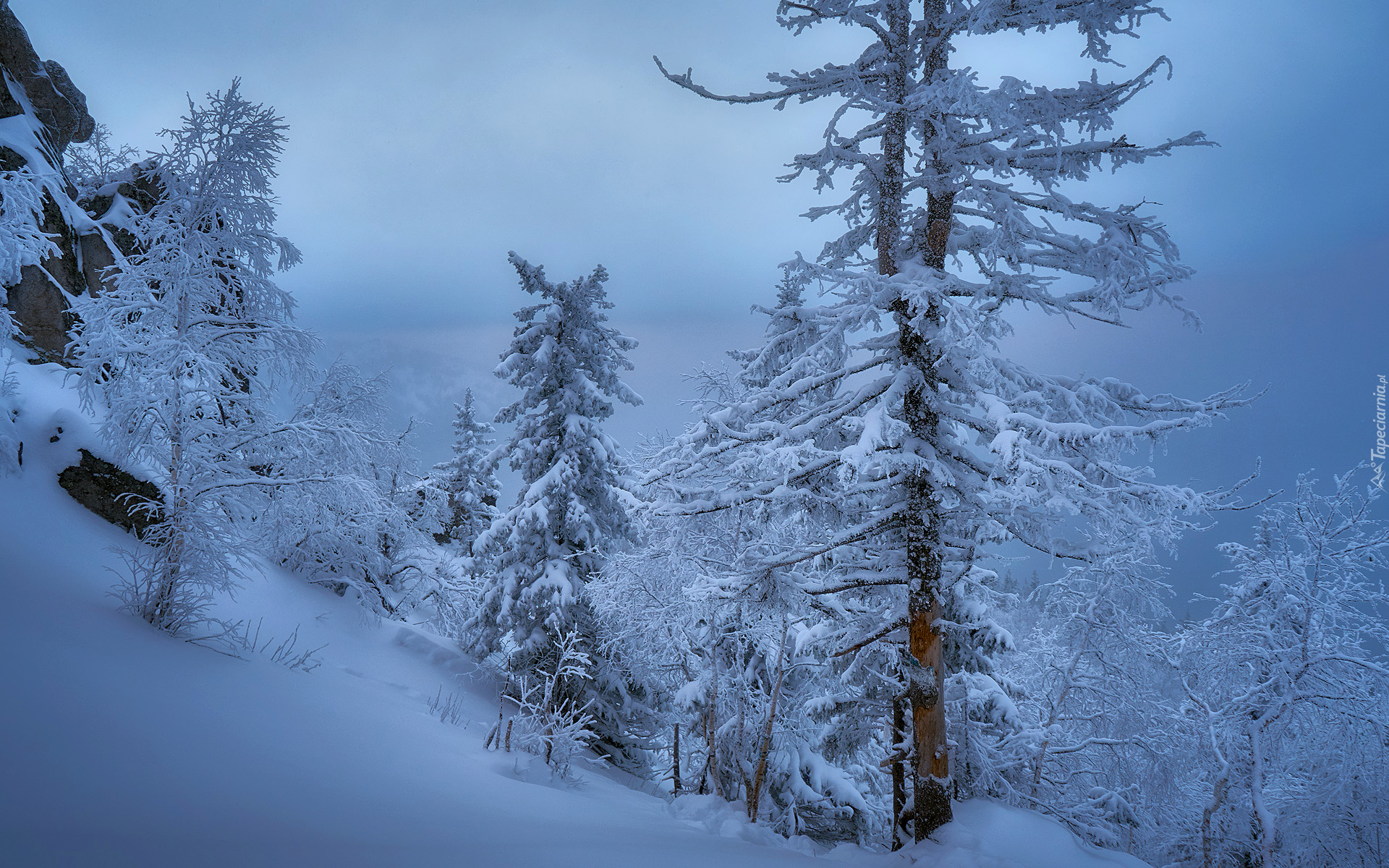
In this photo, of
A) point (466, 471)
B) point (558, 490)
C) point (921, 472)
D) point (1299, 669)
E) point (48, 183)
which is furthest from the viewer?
point (466, 471)

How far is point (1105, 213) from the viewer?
574 centimetres

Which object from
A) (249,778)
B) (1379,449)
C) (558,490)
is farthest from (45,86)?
(1379,449)

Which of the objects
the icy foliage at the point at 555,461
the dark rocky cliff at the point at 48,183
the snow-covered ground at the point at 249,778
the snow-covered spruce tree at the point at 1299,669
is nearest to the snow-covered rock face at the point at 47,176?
the dark rocky cliff at the point at 48,183

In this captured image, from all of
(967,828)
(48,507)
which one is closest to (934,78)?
(967,828)

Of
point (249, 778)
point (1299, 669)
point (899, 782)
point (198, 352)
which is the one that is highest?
point (198, 352)

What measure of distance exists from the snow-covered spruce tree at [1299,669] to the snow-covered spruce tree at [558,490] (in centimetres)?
1310

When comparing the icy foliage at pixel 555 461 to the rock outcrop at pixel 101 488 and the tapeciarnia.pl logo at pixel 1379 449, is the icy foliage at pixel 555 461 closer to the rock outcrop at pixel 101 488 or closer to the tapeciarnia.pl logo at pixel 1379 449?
the rock outcrop at pixel 101 488

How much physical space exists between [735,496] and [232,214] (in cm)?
745

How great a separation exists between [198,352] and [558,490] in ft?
27.4

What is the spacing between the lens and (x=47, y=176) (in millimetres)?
13242

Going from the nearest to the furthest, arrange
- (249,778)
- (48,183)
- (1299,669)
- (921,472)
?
(249,778)
(921,472)
(1299,669)
(48,183)

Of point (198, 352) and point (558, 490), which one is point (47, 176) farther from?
point (558, 490)

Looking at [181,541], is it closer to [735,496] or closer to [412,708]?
[412,708]

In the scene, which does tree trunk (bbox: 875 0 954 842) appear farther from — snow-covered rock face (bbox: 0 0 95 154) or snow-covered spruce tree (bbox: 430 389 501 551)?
snow-covered spruce tree (bbox: 430 389 501 551)
